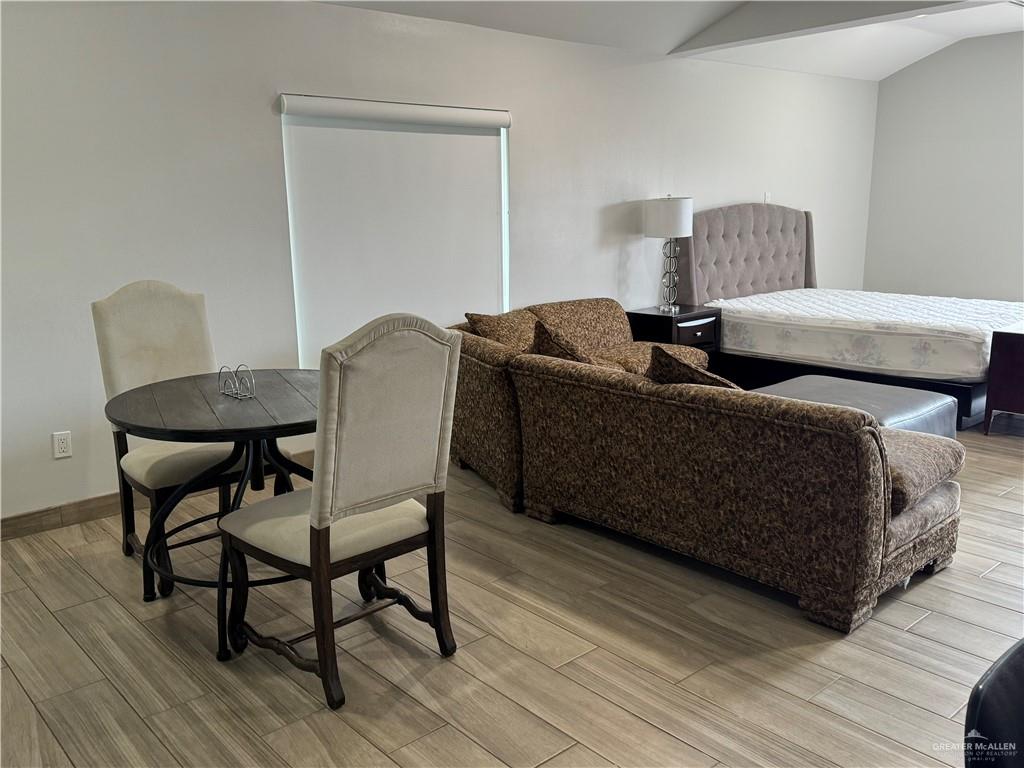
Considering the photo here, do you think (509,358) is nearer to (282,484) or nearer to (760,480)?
(282,484)

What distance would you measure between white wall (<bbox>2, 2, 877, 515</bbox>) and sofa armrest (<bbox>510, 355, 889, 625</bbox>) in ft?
5.12

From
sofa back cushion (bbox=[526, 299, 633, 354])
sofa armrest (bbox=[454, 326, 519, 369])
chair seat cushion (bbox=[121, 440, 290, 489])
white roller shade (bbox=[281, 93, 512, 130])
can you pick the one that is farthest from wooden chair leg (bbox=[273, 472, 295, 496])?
sofa back cushion (bbox=[526, 299, 633, 354])

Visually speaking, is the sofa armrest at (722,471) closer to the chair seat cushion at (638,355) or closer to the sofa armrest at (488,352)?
the sofa armrest at (488,352)

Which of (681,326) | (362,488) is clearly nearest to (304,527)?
(362,488)

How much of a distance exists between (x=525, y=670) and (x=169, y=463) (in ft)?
4.64

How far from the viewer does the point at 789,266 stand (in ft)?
21.7

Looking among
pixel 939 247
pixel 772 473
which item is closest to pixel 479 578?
pixel 772 473

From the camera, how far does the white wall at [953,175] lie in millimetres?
6621

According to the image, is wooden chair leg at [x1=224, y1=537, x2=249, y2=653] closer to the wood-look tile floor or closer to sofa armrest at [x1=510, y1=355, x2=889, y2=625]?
the wood-look tile floor

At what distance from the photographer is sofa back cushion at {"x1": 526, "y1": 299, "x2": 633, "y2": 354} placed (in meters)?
4.71

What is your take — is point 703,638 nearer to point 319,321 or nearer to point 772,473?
point 772,473

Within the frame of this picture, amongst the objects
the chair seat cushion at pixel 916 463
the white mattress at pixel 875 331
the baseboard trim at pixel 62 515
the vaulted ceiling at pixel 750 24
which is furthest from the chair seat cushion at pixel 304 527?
the white mattress at pixel 875 331

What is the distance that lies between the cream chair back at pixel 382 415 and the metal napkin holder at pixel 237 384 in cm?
69

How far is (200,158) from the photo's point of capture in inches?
143
